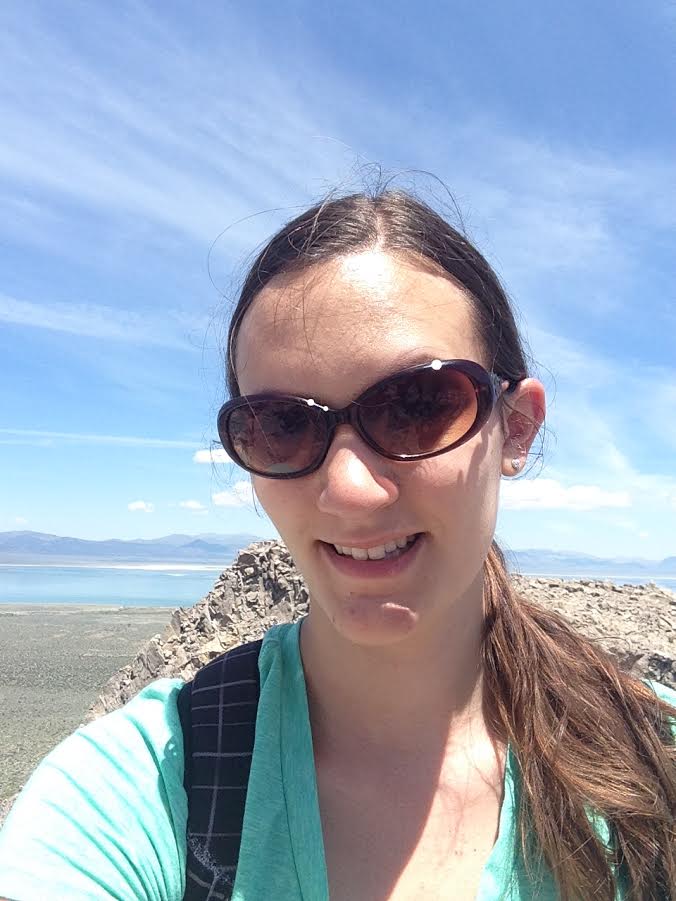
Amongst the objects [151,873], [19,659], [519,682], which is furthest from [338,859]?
[19,659]

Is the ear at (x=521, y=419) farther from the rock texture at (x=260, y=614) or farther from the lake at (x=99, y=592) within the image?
the lake at (x=99, y=592)

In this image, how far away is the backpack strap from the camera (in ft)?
4.31

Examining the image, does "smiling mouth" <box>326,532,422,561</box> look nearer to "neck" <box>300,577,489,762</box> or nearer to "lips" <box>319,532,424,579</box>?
"lips" <box>319,532,424,579</box>

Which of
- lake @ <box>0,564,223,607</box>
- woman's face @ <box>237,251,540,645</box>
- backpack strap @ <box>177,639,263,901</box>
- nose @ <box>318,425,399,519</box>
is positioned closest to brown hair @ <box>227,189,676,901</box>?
woman's face @ <box>237,251,540,645</box>

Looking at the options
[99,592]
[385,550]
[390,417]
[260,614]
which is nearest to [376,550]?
[385,550]

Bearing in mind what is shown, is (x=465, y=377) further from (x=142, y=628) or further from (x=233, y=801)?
(x=142, y=628)

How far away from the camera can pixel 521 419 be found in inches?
72.2

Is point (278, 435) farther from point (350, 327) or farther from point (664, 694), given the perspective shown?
point (664, 694)

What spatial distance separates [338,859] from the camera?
4.82 feet

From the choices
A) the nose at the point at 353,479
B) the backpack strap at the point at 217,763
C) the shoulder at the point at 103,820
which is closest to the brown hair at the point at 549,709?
the nose at the point at 353,479

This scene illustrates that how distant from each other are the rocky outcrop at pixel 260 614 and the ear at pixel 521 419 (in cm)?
407

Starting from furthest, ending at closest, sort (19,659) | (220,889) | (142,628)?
1. (142,628)
2. (19,659)
3. (220,889)

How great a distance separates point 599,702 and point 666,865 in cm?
40

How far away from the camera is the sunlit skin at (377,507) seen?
1490mm
